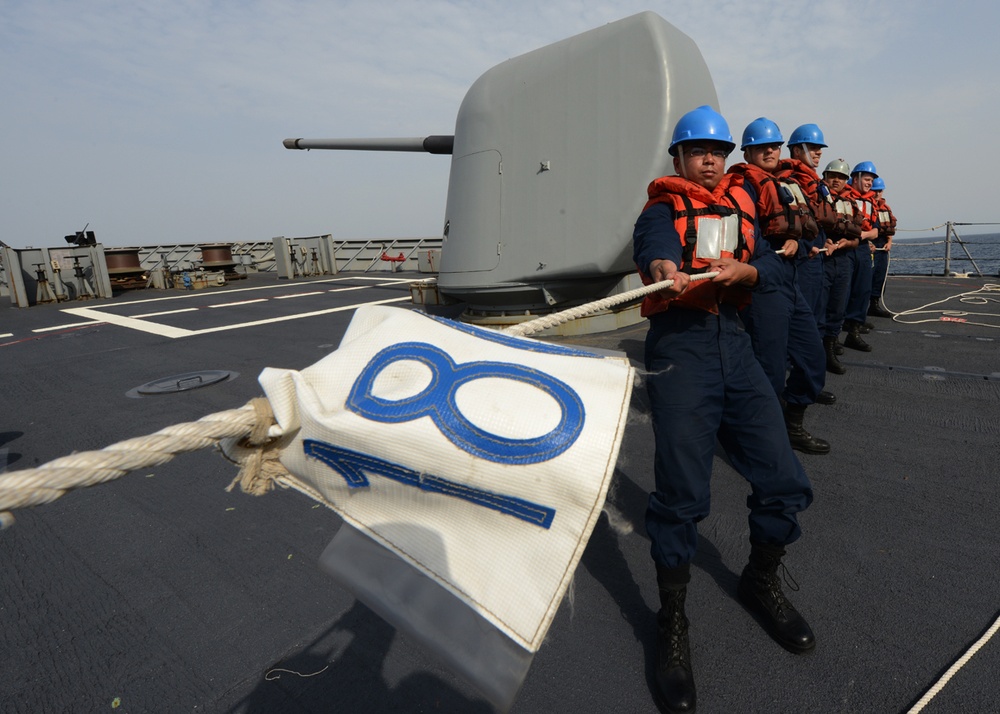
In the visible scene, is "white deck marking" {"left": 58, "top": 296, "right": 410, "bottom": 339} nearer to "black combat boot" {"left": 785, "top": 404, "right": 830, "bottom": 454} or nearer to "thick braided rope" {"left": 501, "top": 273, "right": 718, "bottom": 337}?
"black combat boot" {"left": 785, "top": 404, "right": 830, "bottom": 454}

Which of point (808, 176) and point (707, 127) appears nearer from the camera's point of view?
point (707, 127)

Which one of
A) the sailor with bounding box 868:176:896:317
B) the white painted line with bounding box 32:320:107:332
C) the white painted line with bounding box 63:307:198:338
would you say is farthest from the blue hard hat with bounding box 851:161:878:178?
the white painted line with bounding box 32:320:107:332

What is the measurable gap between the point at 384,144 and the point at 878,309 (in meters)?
6.59

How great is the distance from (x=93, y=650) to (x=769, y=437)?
85.2 inches

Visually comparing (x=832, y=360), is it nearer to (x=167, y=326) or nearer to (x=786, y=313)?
(x=786, y=313)

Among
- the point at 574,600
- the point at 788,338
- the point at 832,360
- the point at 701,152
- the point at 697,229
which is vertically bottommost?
the point at 574,600

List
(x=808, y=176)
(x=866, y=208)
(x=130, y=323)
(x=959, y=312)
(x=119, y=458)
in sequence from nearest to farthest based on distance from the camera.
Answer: (x=119, y=458) → (x=808, y=176) → (x=866, y=208) → (x=959, y=312) → (x=130, y=323)

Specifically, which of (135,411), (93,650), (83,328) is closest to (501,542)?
(93,650)

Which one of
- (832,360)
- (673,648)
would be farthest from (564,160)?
(673,648)

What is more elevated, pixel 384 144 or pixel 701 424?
pixel 384 144

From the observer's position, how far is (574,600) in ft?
6.08

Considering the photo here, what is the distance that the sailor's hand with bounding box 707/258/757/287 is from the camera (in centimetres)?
162

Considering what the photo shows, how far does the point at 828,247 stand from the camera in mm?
4199

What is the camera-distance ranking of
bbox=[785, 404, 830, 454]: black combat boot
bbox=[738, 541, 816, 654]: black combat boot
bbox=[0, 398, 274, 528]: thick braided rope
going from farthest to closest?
bbox=[785, 404, 830, 454]: black combat boot, bbox=[738, 541, 816, 654]: black combat boot, bbox=[0, 398, 274, 528]: thick braided rope
